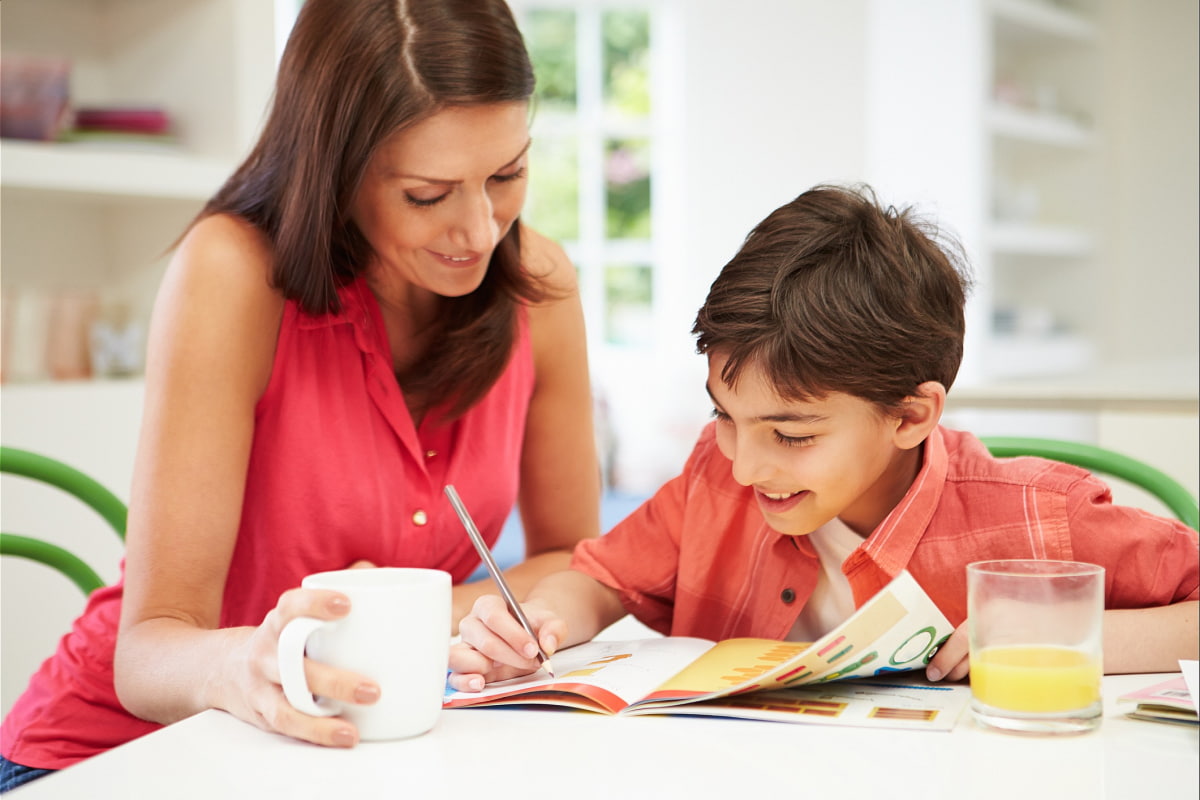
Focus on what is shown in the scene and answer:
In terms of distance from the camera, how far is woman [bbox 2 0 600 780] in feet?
3.72

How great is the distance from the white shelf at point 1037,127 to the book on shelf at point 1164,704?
4.29 metres

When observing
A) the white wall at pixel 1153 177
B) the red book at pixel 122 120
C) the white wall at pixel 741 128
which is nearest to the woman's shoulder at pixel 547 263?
the red book at pixel 122 120

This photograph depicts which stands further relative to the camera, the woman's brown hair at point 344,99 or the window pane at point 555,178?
the window pane at point 555,178

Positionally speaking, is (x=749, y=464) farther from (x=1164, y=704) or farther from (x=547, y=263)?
(x=547, y=263)

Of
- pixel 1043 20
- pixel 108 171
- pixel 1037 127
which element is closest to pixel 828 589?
pixel 108 171

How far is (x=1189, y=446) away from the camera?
6.07ft

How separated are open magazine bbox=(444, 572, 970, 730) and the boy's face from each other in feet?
0.49

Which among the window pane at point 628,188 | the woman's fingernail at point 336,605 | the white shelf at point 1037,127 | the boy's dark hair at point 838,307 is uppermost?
the white shelf at point 1037,127

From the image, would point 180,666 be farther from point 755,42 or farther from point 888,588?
point 755,42

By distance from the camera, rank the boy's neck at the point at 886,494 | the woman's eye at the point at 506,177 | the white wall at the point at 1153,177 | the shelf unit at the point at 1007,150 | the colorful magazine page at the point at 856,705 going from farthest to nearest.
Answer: the white wall at the point at 1153,177, the shelf unit at the point at 1007,150, the woman's eye at the point at 506,177, the boy's neck at the point at 886,494, the colorful magazine page at the point at 856,705

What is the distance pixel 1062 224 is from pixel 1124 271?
1.56ft

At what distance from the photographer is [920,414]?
3.38 ft

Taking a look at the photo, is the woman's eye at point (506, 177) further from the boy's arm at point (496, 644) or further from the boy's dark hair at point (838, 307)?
the boy's arm at point (496, 644)

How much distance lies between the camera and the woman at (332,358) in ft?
3.72
